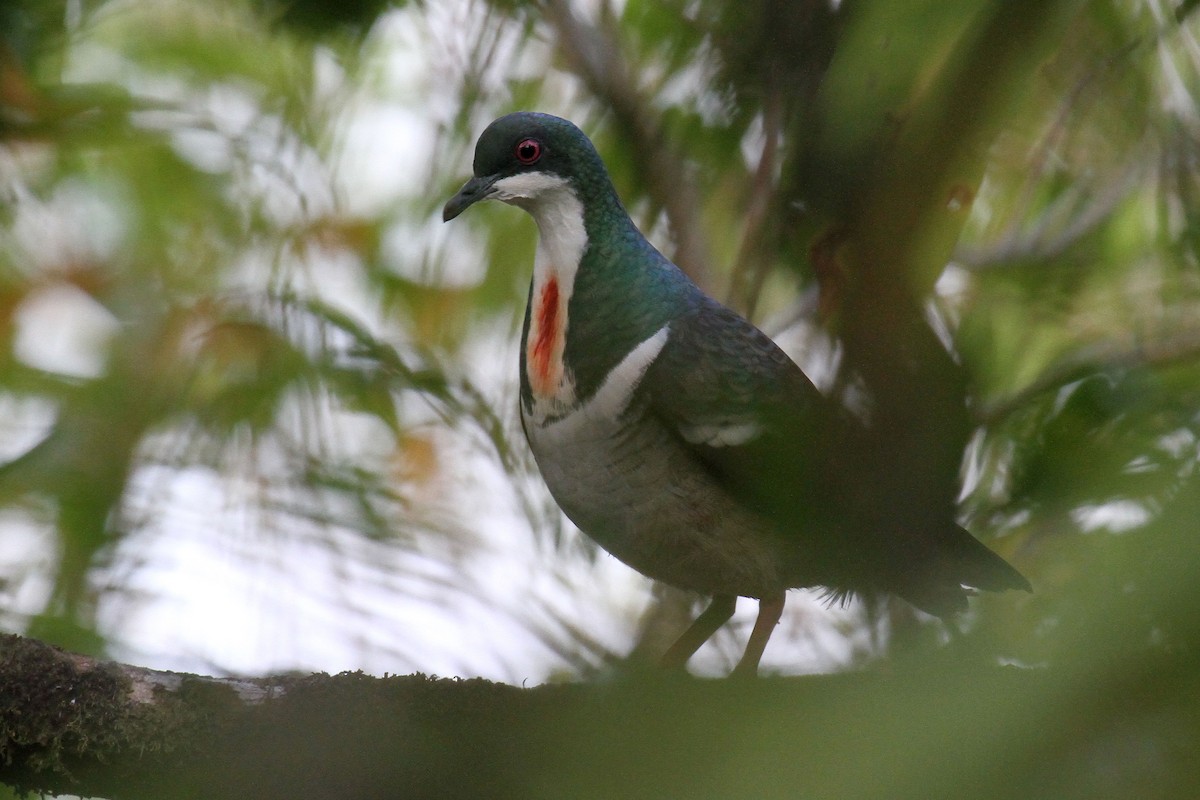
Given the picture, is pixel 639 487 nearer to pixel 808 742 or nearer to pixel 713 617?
pixel 713 617

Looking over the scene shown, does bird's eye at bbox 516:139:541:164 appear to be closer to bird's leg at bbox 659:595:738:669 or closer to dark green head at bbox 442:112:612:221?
dark green head at bbox 442:112:612:221

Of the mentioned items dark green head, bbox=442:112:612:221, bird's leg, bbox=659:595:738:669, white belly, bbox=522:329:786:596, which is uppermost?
dark green head, bbox=442:112:612:221

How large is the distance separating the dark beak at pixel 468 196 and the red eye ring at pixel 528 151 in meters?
0.09

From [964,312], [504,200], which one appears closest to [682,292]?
[504,200]

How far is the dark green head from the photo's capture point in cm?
303

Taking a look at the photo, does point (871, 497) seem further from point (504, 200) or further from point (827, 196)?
point (504, 200)

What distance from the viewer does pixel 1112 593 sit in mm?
738

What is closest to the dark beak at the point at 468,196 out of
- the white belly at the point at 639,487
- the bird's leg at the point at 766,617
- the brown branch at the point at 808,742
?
the white belly at the point at 639,487

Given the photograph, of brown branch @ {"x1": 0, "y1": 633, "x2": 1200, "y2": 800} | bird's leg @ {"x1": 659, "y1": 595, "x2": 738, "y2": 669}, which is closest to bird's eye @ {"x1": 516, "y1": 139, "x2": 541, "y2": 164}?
bird's leg @ {"x1": 659, "y1": 595, "x2": 738, "y2": 669}

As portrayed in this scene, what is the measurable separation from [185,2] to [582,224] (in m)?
1.39

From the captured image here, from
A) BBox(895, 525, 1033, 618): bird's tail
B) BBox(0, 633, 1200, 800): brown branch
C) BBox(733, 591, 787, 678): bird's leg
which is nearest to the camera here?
BBox(0, 633, 1200, 800): brown branch

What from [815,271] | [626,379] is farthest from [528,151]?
[815,271]

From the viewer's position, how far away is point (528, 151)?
3.06 m

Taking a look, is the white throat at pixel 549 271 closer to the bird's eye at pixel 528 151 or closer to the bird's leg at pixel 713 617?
the bird's eye at pixel 528 151
